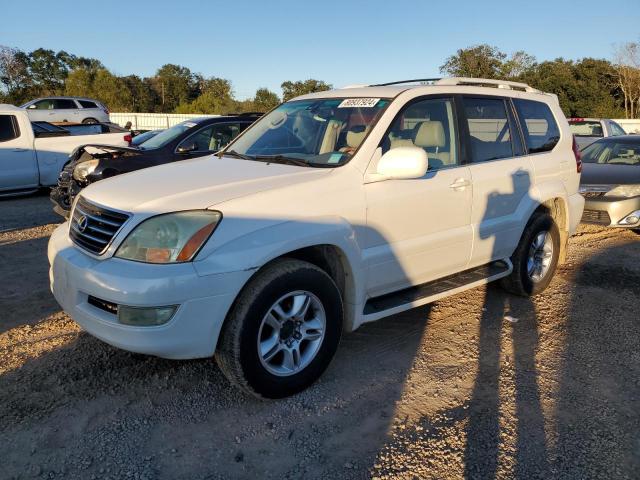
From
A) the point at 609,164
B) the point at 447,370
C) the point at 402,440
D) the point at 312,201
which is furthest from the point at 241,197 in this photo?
the point at 609,164

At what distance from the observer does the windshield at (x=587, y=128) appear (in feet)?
50.4

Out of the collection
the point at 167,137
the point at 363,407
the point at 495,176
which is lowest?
the point at 363,407

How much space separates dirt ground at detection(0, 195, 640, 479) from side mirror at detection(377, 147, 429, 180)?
4.31ft

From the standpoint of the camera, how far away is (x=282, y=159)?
3.88m

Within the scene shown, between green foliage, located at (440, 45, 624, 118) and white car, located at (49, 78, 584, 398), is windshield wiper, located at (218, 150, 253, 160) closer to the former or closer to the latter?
white car, located at (49, 78, 584, 398)

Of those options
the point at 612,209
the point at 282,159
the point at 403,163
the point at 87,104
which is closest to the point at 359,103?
the point at 282,159

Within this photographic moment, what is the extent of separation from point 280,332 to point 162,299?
0.75m

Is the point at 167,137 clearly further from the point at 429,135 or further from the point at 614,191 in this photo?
the point at 614,191

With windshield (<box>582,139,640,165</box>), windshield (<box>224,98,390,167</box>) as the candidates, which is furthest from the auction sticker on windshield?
windshield (<box>582,139,640,165</box>)

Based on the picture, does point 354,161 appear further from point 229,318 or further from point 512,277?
point 512,277

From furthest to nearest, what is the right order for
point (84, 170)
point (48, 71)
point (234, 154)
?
point (48, 71) → point (84, 170) → point (234, 154)

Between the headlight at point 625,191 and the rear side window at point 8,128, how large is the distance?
10228mm

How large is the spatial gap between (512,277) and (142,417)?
11.1 feet

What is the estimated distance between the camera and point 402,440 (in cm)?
289
